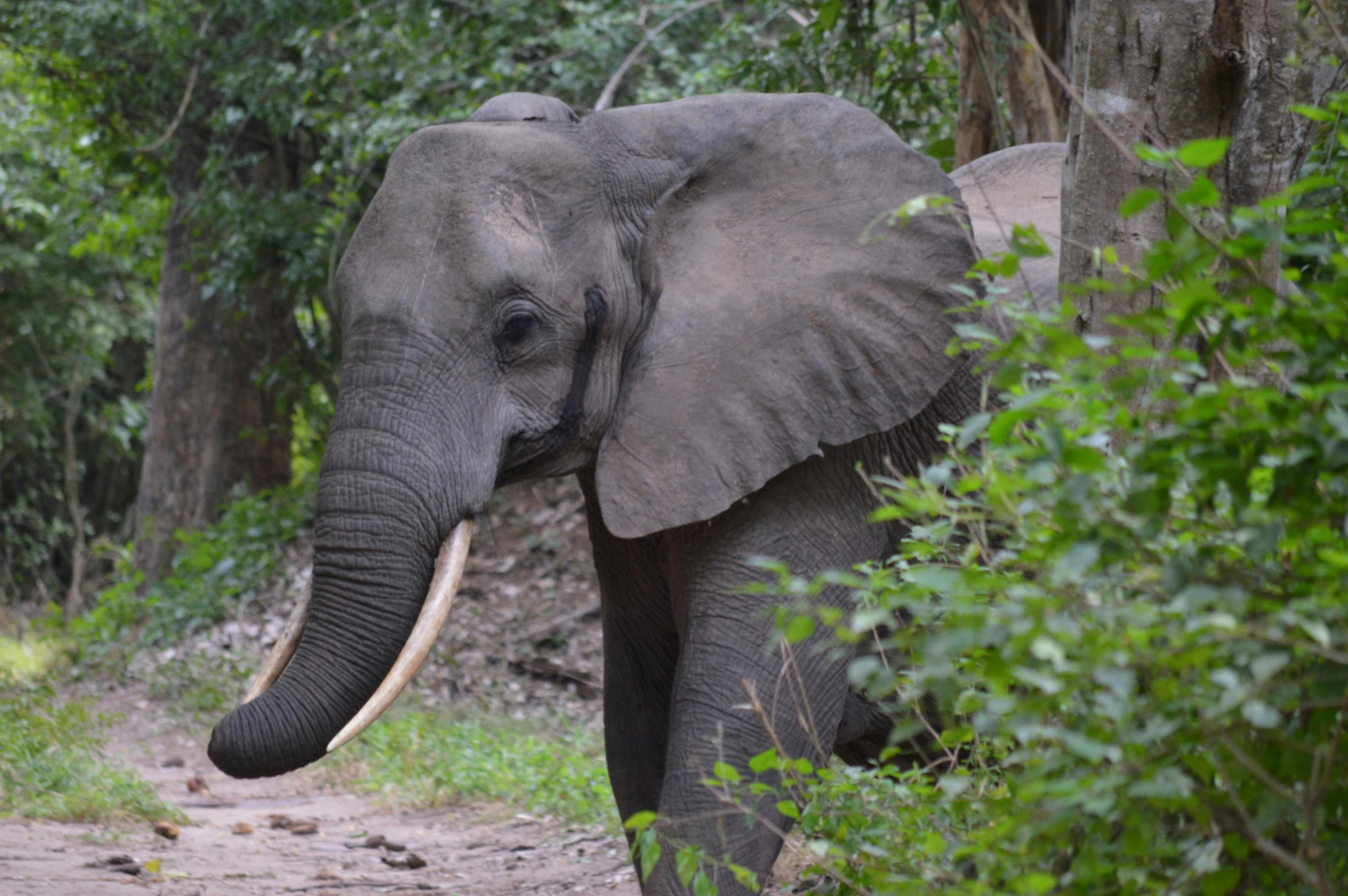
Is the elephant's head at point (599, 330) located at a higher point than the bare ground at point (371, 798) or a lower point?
higher

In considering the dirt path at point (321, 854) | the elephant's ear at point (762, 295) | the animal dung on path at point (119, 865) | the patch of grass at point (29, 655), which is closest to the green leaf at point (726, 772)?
the elephant's ear at point (762, 295)

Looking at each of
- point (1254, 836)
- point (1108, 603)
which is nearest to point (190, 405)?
point (1108, 603)

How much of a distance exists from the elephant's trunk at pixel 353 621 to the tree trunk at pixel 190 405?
8542 millimetres

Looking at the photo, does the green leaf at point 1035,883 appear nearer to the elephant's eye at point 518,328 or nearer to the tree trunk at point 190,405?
the elephant's eye at point 518,328

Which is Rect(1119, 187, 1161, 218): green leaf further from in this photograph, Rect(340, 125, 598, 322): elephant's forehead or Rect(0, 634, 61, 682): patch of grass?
Rect(0, 634, 61, 682): patch of grass

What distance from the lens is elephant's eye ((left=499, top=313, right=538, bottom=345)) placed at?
380cm

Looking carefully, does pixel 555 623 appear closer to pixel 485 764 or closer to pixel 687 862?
pixel 485 764

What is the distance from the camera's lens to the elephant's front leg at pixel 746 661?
369cm

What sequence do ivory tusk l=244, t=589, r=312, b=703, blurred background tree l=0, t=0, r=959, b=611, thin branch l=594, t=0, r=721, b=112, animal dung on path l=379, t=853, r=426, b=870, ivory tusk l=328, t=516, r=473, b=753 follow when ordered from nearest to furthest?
ivory tusk l=328, t=516, r=473, b=753
ivory tusk l=244, t=589, r=312, b=703
animal dung on path l=379, t=853, r=426, b=870
thin branch l=594, t=0, r=721, b=112
blurred background tree l=0, t=0, r=959, b=611

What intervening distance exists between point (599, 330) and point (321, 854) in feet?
10.8

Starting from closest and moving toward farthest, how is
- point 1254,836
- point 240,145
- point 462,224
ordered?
1. point 1254,836
2. point 462,224
3. point 240,145

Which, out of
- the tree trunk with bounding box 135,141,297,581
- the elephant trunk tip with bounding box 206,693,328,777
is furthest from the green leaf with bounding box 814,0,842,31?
the tree trunk with bounding box 135,141,297,581

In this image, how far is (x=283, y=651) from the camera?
3.95 m

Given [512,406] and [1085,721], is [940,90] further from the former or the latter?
[1085,721]
